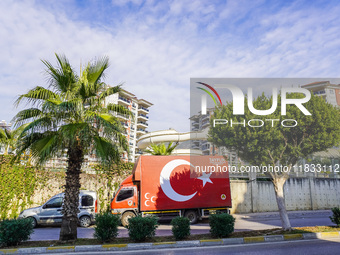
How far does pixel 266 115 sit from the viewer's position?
44.9ft

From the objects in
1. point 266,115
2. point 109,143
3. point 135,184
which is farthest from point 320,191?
point 109,143

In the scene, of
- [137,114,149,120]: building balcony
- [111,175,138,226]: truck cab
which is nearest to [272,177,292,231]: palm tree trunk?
[111,175,138,226]: truck cab

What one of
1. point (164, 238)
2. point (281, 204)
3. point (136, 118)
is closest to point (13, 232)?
point (164, 238)

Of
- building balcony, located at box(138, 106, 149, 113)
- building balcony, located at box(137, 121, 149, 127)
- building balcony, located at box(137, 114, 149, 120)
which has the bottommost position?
building balcony, located at box(137, 121, 149, 127)

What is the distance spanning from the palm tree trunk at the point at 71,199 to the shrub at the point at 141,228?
6.98ft

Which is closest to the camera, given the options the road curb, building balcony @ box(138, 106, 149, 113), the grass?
the road curb

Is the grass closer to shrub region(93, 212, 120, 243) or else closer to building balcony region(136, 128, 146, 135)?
shrub region(93, 212, 120, 243)

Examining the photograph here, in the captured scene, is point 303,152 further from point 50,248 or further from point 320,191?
point 50,248

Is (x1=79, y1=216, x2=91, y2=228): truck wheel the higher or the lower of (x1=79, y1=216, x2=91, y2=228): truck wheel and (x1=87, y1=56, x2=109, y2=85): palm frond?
the lower

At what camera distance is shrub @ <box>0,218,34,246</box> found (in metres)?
8.80

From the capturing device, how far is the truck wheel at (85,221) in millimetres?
14820

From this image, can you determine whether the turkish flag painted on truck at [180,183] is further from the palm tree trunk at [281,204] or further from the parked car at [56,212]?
the palm tree trunk at [281,204]

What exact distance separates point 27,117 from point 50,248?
468 cm

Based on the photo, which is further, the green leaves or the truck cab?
the truck cab
